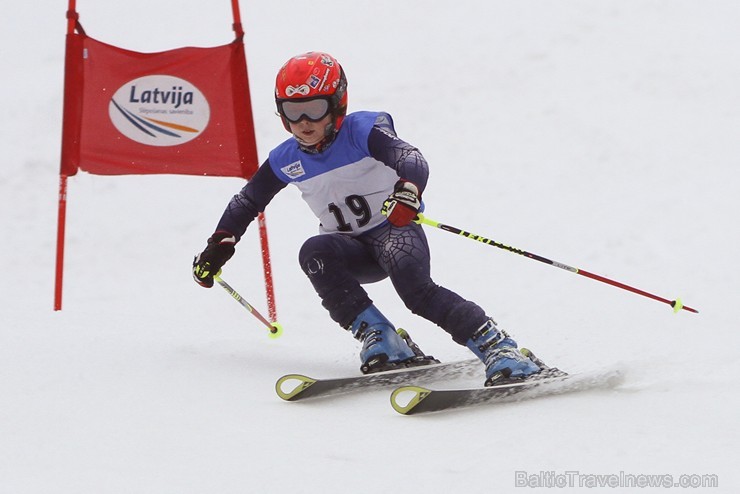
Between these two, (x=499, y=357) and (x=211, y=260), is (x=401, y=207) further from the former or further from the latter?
(x=211, y=260)

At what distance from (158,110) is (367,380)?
2558 millimetres

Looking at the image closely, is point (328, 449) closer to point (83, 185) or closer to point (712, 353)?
point (712, 353)

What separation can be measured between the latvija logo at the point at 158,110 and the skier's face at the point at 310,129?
1.55 metres

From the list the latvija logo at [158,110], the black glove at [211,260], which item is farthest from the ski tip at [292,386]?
the latvija logo at [158,110]

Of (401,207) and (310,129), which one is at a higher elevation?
(310,129)

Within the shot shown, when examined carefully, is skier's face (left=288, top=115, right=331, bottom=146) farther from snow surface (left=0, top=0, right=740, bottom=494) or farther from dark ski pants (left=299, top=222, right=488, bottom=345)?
snow surface (left=0, top=0, right=740, bottom=494)

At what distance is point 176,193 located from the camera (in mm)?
9570

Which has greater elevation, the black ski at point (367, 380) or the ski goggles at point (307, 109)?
the ski goggles at point (307, 109)

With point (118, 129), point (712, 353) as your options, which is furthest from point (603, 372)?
point (118, 129)

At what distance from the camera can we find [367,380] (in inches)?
169

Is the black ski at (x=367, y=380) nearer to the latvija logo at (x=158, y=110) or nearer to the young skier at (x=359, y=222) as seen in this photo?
the young skier at (x=359, y=222)

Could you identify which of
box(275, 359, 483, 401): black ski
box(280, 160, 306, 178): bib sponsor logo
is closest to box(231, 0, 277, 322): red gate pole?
box(280, 160, 306, 178): bib sponsor logo

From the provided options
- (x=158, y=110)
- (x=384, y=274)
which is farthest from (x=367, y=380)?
(x=158, y=110)

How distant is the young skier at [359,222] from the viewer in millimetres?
4293
